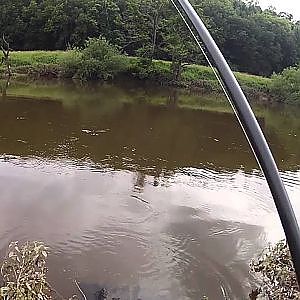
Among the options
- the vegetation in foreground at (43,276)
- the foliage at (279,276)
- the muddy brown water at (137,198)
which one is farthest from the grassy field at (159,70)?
the foliage at (279,276)

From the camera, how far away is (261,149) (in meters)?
1.08

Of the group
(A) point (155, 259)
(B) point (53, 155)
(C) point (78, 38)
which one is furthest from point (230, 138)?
(C) point (78, 38)

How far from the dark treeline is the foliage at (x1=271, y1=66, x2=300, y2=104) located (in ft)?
15.5

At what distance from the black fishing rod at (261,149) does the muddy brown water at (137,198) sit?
462 cm

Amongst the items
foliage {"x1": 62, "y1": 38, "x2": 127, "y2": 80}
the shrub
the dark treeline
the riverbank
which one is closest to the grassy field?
the riverbank

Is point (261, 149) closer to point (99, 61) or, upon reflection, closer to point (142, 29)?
point (99, 61)

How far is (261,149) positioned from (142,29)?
94.6 feet

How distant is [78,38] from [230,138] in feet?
54.4

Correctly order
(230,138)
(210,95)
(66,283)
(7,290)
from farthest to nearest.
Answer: (210,95) → (230,138) → (66,283) → (7,290)

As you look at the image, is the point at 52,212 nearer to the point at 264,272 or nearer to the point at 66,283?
the point at 66,283

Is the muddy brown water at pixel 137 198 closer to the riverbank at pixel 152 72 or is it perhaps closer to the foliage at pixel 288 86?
the foliage at pixel 288 86

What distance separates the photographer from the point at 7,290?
12.1 ft

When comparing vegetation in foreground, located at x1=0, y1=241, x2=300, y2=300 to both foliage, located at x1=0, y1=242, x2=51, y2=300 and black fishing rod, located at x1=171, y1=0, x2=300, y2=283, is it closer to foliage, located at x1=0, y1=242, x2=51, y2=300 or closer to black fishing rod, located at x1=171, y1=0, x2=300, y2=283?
foliage, located at x1=0, y1=242, x2=51, y2=300

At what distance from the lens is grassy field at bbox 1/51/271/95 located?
2616cm
